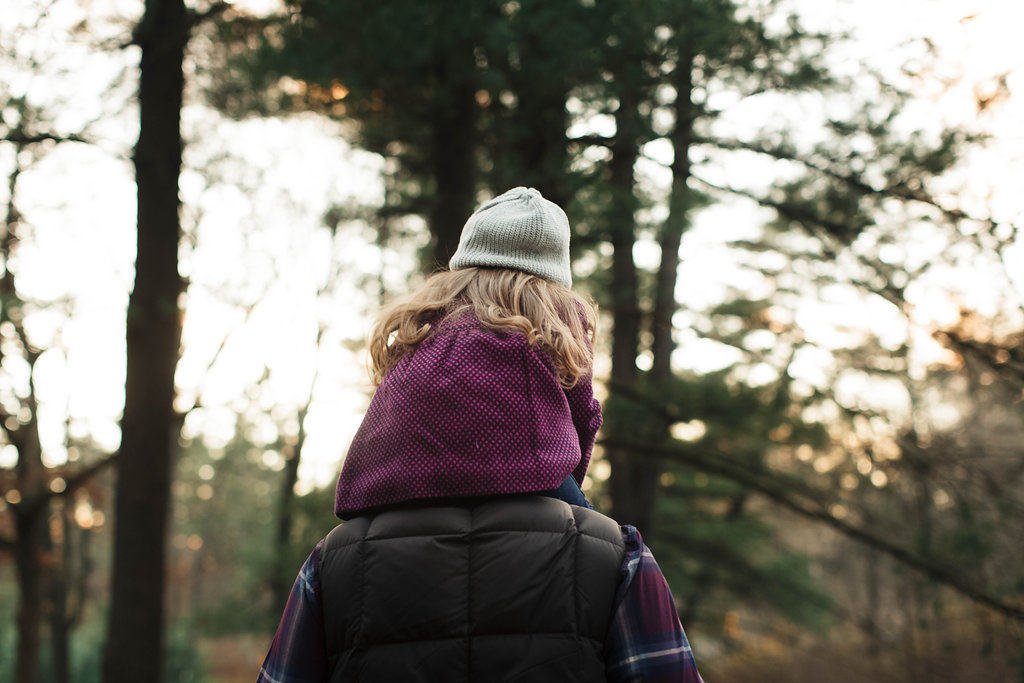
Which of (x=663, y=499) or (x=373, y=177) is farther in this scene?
(x=663, y=499)

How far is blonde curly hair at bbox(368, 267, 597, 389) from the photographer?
57.7 inches

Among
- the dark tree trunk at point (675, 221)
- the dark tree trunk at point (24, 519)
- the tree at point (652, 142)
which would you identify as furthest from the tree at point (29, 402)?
the dark tree trunk at point (675, 221)

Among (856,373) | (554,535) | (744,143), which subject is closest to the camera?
(554,535)

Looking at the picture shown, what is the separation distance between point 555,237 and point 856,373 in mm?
7207

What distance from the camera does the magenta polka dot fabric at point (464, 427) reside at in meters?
1.34

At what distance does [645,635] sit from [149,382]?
16.0 feet

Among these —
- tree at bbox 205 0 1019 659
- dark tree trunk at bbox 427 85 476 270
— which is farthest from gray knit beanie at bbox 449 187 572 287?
dark tree trunk at bbox 427 85 476 270

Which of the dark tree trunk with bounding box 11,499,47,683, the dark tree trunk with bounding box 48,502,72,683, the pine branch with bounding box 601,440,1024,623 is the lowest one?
the dark tree trunk with bounding box 48,502,72,683

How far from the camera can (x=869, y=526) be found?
7023 millimetres

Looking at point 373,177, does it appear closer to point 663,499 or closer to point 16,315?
point 16,315

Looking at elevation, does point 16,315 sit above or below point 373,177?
below

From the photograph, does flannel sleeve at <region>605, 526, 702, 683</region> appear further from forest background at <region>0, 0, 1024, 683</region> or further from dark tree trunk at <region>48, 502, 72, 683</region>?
dark tree trunk at <region>48, 502, 72, 683</region>

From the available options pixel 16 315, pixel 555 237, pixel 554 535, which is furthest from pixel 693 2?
pixel 16 315

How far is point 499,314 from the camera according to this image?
1469 millimetres
